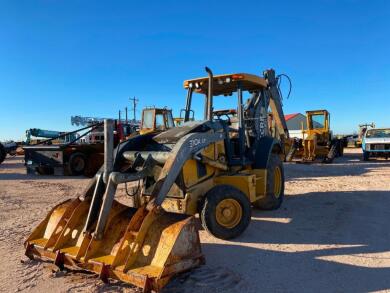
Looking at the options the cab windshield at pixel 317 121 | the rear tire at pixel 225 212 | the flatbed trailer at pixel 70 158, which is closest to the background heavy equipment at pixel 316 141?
the cab windshield at pixel 317 121

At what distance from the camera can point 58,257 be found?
443 cm

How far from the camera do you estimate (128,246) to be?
13.5 ft

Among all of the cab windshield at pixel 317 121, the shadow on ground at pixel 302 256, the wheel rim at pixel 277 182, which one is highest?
the cab windshield at pixel 317 121

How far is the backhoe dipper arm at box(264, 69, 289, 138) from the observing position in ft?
32.0

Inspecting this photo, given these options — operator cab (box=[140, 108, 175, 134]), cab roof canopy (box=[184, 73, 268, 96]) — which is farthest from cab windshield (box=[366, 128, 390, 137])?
cab roof canopy (box=[184, 73, 268, 96])

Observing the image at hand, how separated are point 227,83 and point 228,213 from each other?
263 centimetres

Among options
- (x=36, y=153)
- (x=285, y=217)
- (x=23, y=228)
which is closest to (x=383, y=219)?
(x=285, y=217)

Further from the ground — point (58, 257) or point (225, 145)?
point (225, 145)

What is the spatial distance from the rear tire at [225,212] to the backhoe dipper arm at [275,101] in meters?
4.59

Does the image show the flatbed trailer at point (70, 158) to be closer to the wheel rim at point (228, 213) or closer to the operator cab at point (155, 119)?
the operator cab at point (155, 119)

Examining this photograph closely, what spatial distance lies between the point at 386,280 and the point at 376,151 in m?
18.4

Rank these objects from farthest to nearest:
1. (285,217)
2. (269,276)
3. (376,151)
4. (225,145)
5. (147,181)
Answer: (376,151) → (285,217) → (225,145) → (147,181) → (269,276)

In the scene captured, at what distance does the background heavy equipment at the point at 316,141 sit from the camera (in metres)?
20.2

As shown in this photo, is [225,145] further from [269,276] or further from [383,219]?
[383,219]
